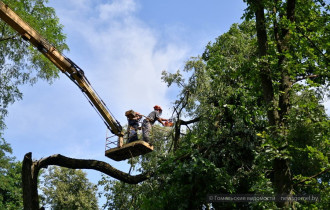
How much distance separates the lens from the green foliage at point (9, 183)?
2897cm

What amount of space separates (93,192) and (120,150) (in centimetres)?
2264

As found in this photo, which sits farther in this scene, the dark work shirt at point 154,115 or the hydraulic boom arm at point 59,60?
the dark work shirt at point 154,115

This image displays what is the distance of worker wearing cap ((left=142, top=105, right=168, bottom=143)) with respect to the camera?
12768 mm

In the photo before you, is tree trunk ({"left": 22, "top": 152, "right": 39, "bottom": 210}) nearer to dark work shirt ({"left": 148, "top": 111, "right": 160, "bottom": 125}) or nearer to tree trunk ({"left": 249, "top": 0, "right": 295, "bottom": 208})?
dark work shirt ({"left": 148, "top": 111, "right": 160, "bottom": 125})

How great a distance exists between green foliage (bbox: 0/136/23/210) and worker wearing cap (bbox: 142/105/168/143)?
60.9ft

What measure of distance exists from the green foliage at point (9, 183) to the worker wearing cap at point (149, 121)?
1856 centimetres

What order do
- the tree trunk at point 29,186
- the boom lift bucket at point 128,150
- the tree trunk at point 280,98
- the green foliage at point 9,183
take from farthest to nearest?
the green foliage at point 9,183
the boom lift bucket at point 128,150
the tree trunk at point 29,186
the tree trunk at point 280,98

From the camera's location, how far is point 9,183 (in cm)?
3166

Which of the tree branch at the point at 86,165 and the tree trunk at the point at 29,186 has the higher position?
the tree branch at the point at 86,165

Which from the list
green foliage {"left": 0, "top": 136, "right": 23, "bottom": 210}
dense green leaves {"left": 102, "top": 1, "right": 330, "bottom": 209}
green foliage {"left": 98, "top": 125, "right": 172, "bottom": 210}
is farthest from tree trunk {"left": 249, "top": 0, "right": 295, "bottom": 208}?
green foliage {"left": 0, "top": 136, "right": 23, "bottom": 210}

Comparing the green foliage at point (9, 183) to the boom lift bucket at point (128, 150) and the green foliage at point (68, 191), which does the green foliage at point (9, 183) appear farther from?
the boom lift bucket at point (128, 150)

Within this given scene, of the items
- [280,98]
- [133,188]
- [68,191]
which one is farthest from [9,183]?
[280,98]

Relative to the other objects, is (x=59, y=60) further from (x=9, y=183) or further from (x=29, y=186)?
(x=9, y=183)

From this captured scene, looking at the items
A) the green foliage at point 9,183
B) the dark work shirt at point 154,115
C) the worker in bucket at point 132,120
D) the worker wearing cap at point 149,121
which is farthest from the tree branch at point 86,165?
the green foliage at point 9,183
